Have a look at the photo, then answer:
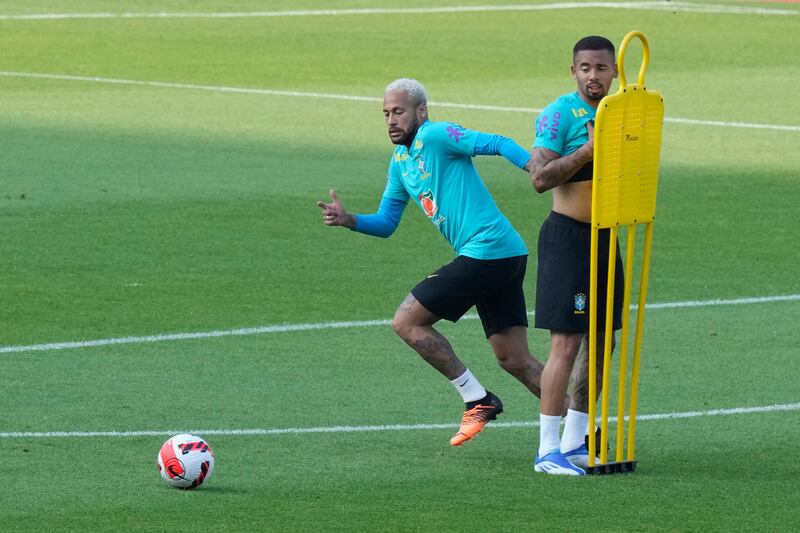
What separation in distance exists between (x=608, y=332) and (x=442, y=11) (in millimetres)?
35135

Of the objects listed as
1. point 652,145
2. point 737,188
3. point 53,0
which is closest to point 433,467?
point 652,145

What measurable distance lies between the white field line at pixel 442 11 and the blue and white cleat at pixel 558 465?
32682 millimetres

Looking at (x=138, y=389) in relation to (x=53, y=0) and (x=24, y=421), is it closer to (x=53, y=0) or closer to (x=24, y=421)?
(x=24, y=421)

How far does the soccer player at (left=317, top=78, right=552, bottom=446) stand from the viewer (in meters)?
9.32

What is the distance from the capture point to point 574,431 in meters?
9.07

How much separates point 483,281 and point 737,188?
10204 mm

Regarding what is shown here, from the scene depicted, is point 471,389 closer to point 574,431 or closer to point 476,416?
point 476,416

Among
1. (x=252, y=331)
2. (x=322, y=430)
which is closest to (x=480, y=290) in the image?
(x=322, y=430)

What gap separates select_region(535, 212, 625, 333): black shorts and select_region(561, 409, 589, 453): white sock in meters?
0.51

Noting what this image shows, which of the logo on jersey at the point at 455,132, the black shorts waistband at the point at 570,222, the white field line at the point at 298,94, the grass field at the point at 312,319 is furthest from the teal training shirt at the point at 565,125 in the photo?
the white field line at the point at 298,94

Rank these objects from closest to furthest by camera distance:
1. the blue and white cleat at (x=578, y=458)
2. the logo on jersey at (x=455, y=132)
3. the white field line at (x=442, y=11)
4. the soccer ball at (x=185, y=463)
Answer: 1. the soccer ball at (x=185, y=463)
2. the blue and white cleat at (x=578, y=458)
3. the logo on jersey at (x=455, y=132)
4. the white field line at (x=442, y=11)

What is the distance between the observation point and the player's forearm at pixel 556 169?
8.47 m

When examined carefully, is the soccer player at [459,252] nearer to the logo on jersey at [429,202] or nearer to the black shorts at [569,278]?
the logo on jersey at [429,202]

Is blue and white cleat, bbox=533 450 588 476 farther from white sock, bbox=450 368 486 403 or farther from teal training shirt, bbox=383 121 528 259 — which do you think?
teal training shirt, bbox=383 121 528 259
